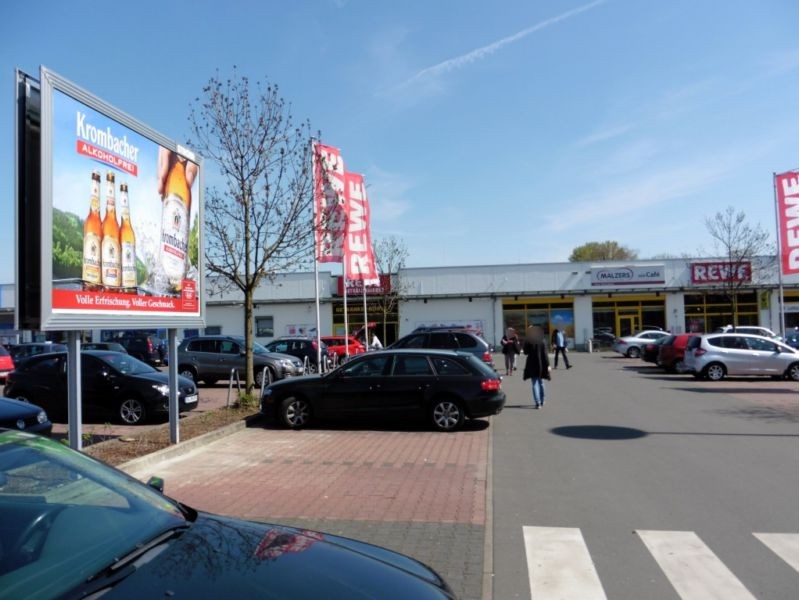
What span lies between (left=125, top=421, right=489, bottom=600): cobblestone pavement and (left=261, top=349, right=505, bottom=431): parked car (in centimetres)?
46

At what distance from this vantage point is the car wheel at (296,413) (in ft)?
38.7

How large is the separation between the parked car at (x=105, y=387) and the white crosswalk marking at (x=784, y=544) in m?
10.2

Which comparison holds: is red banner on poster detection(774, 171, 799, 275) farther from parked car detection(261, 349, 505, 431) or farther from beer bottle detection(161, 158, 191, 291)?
beer bottle detection(161, 158, 191, 291)

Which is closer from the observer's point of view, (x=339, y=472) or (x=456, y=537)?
(x=456, y=537)

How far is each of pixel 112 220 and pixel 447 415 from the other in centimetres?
642

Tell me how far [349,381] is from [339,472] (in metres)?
3.67

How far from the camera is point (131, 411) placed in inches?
486

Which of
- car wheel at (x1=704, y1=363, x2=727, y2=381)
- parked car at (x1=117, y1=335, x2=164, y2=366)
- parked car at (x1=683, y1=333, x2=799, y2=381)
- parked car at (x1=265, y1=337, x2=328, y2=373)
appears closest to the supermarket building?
parked car at (x1=117, y1=335, x2=164, y2=366)

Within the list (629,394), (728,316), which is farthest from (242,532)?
(728,316)

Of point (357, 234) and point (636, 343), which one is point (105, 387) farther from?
point (636, 343)

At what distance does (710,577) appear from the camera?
4609 millimetres

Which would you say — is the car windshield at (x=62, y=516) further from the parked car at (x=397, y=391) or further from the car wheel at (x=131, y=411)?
the car wheel at (x=131, y=411)

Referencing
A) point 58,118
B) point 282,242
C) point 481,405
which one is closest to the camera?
point 58,118

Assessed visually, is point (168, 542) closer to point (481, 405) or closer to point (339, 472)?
point (339, 472)
